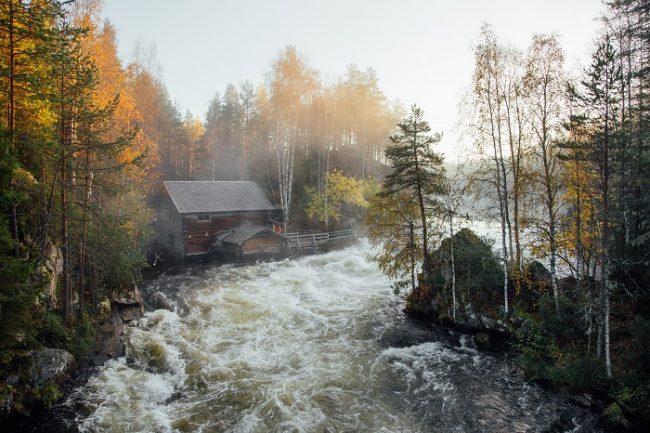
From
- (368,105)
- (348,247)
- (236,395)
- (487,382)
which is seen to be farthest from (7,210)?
(368,105)

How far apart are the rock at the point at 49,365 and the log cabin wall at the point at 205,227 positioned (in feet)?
69.5

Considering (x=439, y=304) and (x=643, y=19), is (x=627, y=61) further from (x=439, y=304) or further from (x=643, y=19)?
(x=439, y=304)

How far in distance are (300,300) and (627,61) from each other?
20.4 metres

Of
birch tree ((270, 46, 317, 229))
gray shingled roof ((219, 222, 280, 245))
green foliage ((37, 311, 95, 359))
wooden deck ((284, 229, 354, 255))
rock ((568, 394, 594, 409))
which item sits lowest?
rock ((568, 394, 594, 409))

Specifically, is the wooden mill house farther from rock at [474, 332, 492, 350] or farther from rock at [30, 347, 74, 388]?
rock at [474, 332, 492, 350]

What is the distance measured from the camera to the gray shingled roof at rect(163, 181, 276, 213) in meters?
34.2

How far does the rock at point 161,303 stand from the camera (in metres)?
20.1

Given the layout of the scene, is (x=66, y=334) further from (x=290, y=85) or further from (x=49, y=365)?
(x=290, y=85)

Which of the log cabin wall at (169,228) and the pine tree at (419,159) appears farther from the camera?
the log cabin wall at (169,228)

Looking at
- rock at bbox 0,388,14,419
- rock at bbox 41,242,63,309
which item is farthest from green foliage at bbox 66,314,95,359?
rock at bbox 0,388,14,419

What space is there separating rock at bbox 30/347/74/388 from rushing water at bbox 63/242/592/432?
3.07ft

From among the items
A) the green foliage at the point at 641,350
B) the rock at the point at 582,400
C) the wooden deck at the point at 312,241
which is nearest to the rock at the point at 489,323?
the rock at the point at 582,400

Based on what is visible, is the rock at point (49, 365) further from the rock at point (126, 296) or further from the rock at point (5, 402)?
the rock at point (126, 296)

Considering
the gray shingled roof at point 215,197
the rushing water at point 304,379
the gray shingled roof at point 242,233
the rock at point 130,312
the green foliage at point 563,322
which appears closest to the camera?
the rushing water at point 304,379
